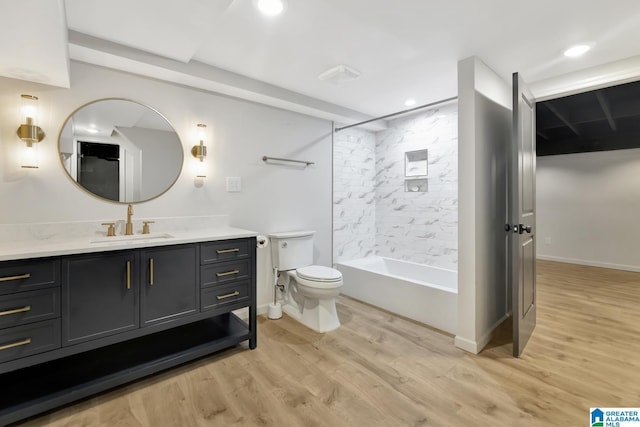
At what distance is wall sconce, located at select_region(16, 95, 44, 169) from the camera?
6.03 ft

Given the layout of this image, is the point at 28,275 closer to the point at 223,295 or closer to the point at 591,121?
the point at 223,295

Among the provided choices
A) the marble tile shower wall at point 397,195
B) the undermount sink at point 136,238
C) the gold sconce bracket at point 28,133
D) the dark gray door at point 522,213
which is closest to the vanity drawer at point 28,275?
the undermount sink at point 136,238

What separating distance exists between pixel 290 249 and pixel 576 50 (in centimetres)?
287

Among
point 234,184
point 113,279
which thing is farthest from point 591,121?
point 113,279

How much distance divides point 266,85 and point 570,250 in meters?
6.09

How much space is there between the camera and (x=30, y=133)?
6.06 feet

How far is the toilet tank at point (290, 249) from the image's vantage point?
9.80ft

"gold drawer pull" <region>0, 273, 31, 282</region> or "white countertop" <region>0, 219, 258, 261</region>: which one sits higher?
"white countertop" <region>0, 219, 258, 261</region>

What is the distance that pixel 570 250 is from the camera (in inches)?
213

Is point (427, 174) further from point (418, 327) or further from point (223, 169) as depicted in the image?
point (223, 169)

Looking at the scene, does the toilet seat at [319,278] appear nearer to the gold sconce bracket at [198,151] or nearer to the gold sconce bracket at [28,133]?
the gold sconce bracket at [198,151]

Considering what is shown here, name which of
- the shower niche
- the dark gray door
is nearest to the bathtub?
the dark gray door

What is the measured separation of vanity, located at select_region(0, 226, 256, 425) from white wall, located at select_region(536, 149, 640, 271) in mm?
5997

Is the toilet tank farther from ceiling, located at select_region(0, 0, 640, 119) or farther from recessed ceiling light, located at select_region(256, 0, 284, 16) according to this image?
recessed ceiling light, located at select_region(256, 0, 284, 16)
